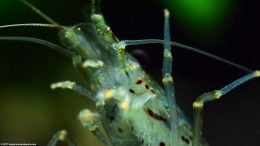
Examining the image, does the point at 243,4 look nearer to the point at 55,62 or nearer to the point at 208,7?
the point at 208,7

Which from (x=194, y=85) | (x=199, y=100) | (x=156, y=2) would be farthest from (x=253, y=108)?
(x=199, y=100)

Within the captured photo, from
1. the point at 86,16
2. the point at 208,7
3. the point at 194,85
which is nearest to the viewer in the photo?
the point at 86,16

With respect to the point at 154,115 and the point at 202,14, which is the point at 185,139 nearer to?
the point at 154,115

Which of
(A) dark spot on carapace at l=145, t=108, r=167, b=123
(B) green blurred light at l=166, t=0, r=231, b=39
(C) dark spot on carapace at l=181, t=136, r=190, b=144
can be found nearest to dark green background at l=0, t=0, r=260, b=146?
(B) green blurred light at l=166, t=0, r=231, b=39

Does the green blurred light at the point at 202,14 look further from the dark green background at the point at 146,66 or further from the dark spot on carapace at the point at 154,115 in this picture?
the dark spot on carapace at the point at 154,115

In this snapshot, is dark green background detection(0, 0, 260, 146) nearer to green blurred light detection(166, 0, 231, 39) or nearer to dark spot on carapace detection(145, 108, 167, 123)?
green blurred light detection(166, 0, 231, 39)

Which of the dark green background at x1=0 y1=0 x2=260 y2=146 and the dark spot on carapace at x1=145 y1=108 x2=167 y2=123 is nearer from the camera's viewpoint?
the dark spot on carapace at x1=145 y1=108 x2=167 y2=123
